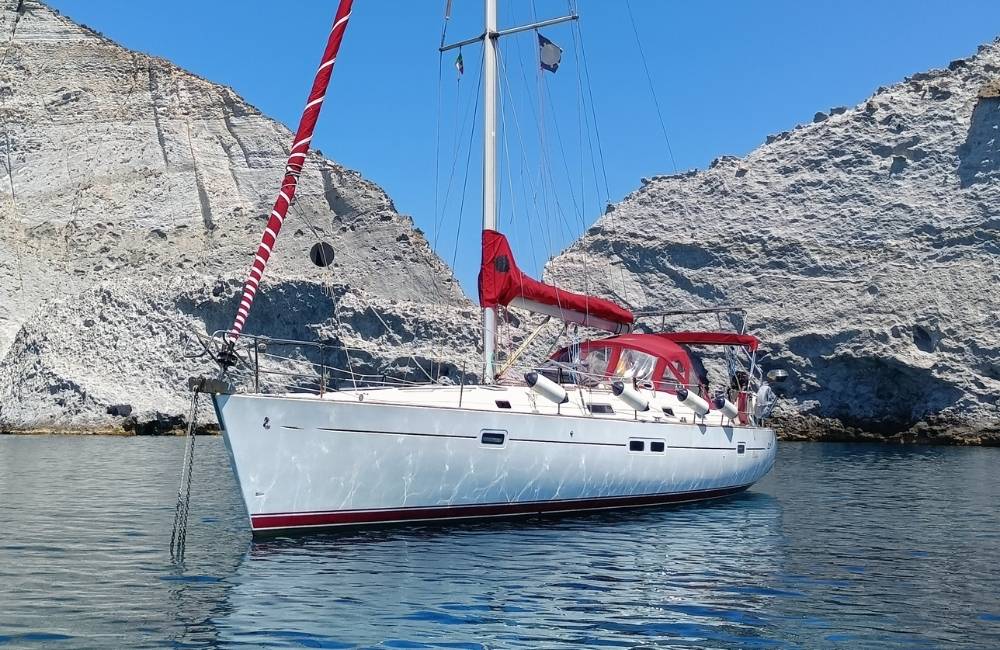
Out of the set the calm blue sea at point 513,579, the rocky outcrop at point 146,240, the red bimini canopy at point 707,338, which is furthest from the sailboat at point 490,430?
the rocky outcrop at point 146,240

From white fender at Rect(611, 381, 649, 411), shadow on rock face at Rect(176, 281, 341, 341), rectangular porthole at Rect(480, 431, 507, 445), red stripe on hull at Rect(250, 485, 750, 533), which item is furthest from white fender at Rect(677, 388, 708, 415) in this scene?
shadow on rock face at Rect(176, 281, 341, 341)

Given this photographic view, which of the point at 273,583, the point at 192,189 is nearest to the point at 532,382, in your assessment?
the point at 273,583

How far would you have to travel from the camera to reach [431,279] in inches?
2056

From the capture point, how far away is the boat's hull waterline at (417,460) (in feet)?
37.8

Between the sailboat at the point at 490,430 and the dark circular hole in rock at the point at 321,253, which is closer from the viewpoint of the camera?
the sailboat at the point at 490,430

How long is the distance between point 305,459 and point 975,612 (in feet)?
24.8

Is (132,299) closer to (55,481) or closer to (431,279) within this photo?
(431,279)

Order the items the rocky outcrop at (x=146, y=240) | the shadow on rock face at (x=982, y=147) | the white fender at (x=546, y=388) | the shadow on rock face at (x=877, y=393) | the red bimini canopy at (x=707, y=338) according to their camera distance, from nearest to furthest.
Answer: the white fender at (x=546, y=388) → the red bimini canopy at (x=707, y=338) → the shadow on rock face at (x=877, y=393) → the rocky outcrop at (x=146, y=240) → the shadow on rock face at (x=982, y=147)

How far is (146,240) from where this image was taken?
49344 millimetres

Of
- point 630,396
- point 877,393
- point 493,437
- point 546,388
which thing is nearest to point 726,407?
point 630,396

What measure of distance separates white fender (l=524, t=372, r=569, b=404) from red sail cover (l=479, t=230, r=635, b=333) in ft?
7.91

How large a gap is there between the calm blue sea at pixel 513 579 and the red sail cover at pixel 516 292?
4161mm

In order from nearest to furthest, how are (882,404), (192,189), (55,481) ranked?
(55,481) → (882,404) → (192,189)

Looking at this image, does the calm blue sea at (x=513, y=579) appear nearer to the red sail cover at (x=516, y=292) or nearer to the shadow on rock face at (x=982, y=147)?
the red sail cover at (x=516, y=292)
